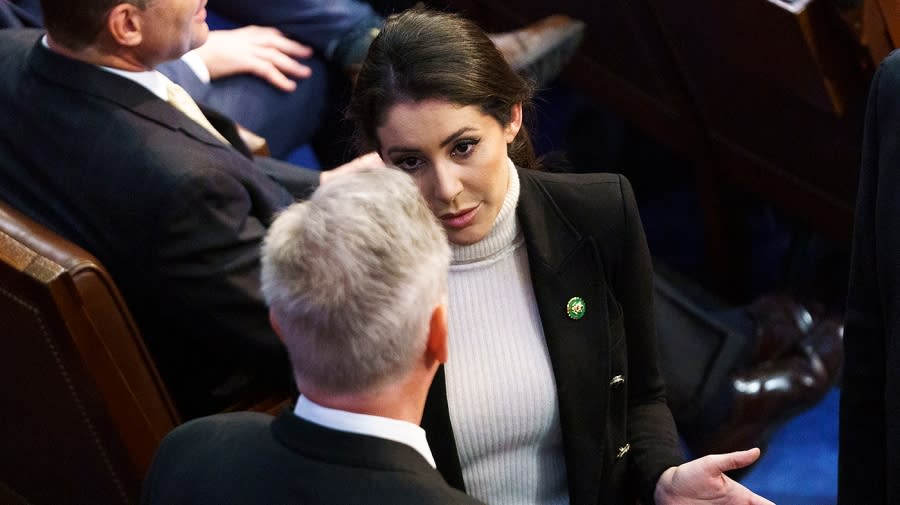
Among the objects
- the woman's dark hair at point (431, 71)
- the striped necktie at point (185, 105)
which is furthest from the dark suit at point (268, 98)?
the woman's dark hair at point (431, 71)

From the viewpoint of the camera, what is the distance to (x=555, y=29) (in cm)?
294

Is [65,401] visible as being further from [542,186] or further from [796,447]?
[796,447]

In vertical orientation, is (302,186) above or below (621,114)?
above

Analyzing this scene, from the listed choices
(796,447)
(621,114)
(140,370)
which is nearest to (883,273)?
(140,370)

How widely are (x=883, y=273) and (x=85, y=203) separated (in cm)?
126

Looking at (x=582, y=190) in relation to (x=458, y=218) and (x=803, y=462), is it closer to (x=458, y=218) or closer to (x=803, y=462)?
(x=458, y=218)

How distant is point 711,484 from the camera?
1.53 meters

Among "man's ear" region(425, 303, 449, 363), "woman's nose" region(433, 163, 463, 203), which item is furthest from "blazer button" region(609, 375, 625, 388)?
"man's ear" region(425, 303, 449, 363)

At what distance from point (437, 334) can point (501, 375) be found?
45cm

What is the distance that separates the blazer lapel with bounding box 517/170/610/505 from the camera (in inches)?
64.9

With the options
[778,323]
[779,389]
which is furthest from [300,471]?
[778,323]

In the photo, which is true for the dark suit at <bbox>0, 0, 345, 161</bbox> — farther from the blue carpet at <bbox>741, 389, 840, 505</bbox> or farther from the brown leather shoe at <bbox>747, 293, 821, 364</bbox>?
the blue carpet at <bbox>741, 389, 840, 505</bbox>

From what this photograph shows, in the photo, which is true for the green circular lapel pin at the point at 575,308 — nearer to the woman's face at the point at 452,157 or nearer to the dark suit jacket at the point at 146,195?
the woman's face at the point at 452,157

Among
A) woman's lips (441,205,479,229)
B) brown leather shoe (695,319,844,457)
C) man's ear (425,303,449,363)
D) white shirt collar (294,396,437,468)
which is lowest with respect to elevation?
brown leather shoe (695,319,844,457)
